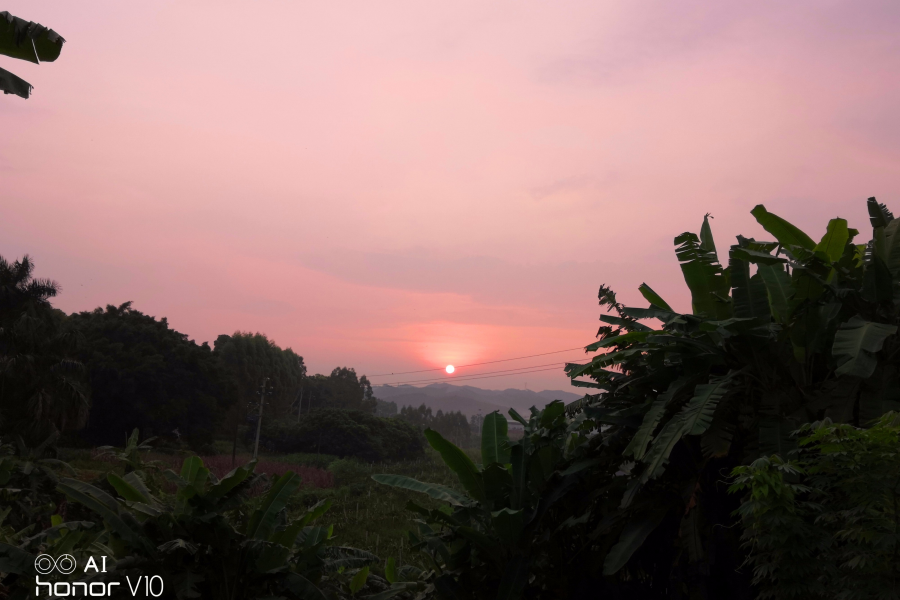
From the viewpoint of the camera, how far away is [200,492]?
A: 6.34 m

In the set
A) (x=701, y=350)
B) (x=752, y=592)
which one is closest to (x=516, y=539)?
(x=752, y=592)

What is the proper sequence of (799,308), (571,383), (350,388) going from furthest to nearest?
1. (350,388)
2. (571,383)
3. (799,308)

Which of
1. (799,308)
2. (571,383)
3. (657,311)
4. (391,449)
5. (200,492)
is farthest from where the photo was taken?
(391,449)

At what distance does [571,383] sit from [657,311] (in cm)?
141

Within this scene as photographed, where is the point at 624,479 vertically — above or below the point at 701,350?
below

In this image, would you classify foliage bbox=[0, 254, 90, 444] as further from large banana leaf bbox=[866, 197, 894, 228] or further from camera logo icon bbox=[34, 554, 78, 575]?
large banana leaf bbox=[866, 197, 894, 228]

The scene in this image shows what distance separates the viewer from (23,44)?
632 centimetres

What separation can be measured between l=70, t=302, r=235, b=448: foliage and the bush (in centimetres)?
1101

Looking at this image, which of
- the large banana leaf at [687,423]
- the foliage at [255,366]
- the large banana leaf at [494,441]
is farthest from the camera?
the foliage at [255,366]

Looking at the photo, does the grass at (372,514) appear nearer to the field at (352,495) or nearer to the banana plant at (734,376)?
the field at (352,495)

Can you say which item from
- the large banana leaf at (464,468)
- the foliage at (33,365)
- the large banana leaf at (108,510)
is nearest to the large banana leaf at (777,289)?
the large banana leaf at (464,468)

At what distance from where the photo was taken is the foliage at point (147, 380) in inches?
1692

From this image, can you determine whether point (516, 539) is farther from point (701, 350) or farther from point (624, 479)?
point (701, 350)

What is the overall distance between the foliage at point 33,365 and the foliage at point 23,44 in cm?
2508
